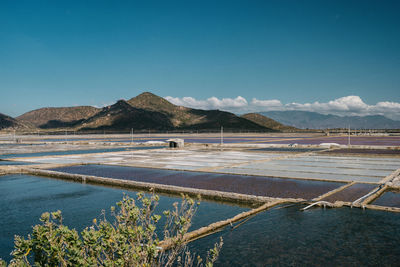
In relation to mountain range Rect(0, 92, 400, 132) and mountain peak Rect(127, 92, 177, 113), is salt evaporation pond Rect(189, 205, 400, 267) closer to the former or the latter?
mountain range Rect(0, 92, 400, 132)

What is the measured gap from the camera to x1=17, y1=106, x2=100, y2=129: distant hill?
16662 cm

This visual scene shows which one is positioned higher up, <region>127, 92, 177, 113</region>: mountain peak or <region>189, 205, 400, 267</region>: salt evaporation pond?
<region>127, 92, 177, 113</region>: mountain peak

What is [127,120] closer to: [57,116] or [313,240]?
[57,116]

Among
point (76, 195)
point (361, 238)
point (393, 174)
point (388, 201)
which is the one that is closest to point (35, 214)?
point (76, 195)

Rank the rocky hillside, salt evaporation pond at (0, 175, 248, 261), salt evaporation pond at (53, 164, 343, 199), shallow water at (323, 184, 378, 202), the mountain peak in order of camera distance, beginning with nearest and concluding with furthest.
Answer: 1. salt evaporation pond at (0, 175, 248, 261)
2. shallow water at (323, 184, 378, 202)
3. salt evaporation pond at (53, 164, 343, 199)
4. the rocky hillside
5. the mountain peak

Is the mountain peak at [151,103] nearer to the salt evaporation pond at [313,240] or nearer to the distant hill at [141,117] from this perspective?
the distant hill at [141,117]

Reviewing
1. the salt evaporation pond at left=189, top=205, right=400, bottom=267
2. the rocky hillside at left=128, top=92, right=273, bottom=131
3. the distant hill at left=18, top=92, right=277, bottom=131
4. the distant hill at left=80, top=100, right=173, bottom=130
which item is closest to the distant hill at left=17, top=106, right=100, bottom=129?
the distant hill at left=18, top=92, right=277, bottom=131

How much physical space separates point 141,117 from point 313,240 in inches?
5182

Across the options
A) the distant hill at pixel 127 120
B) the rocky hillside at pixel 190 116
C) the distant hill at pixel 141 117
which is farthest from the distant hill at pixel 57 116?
the distant hill at pixel 127 120

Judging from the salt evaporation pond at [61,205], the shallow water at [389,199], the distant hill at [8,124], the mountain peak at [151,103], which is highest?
the mountain peak at [151,103]

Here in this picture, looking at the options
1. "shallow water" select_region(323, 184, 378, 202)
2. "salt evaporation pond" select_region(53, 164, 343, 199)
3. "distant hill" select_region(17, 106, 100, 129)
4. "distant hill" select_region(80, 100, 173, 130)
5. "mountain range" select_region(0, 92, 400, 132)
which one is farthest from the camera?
"distant hill" select_region(17, 106, 100, 129)

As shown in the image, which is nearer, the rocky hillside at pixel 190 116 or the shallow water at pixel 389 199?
the shallow water at pixel 389 199

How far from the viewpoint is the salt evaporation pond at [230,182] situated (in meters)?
10.9

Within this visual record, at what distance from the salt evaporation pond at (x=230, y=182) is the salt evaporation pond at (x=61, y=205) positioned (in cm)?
170
